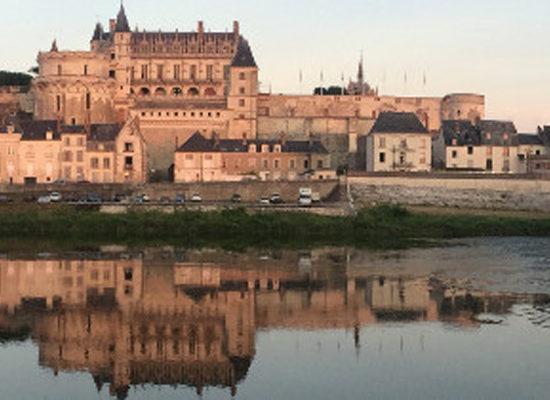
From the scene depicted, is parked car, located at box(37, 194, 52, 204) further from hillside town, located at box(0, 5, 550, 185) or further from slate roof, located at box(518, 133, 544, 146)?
slate roof, located at box(518, 133, 544, 146)

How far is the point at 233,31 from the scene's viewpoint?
7175cm

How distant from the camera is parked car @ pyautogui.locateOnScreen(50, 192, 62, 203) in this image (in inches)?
1868

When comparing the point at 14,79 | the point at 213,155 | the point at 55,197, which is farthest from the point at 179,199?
the point at 14,79

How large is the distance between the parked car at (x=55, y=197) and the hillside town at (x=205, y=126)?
7470 mm

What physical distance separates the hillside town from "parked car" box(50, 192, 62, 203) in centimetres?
747

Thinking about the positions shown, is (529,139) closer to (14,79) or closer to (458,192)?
(458,192)

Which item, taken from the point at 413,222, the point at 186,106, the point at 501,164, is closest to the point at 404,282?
the point at 413,222

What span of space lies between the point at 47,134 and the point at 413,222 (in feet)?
77.8

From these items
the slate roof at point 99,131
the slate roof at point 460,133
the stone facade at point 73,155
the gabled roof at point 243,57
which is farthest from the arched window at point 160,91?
the slate roof at point 460,133

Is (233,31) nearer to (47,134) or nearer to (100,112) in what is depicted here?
(100,112)

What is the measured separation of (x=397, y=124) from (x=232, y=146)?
973 cm

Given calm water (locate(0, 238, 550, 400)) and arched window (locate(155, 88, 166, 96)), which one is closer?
calm water (locate(0, 238, 550, 400))

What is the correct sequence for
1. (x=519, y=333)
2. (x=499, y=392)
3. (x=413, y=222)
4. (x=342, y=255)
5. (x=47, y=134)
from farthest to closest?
(x=47, y=134) < (x=413, y=222) < (x=342, y=255) < (x=519, y=333) < (x=499, y=392)

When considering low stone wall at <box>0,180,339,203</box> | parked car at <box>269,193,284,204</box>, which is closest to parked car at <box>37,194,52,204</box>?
low stone wall at <box>0,180,339,203</box>
